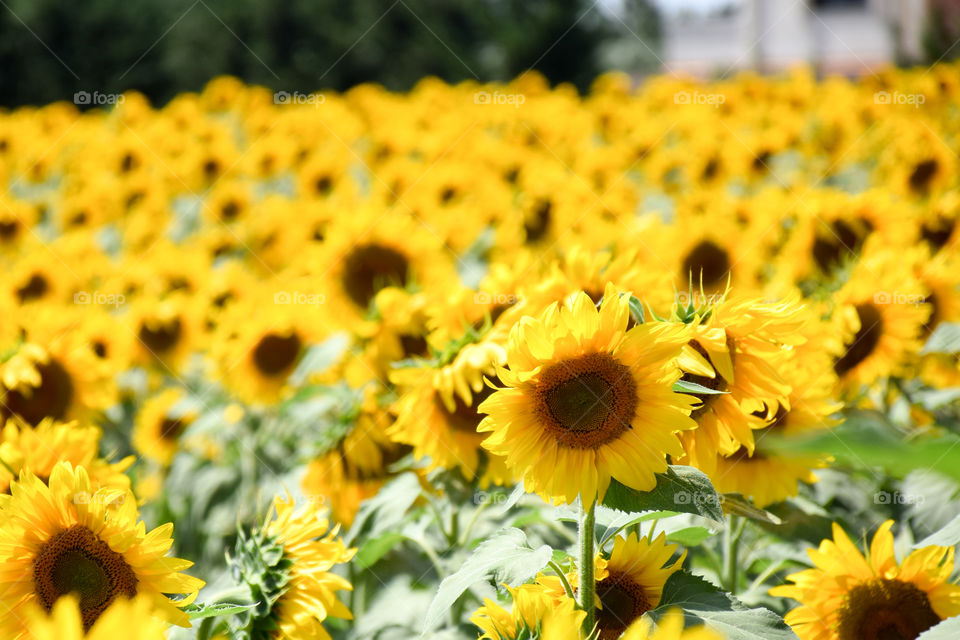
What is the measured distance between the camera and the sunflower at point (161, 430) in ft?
11.5

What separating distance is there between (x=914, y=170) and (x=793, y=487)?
9.13 feet

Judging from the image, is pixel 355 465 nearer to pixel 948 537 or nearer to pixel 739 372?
pixel 739 372

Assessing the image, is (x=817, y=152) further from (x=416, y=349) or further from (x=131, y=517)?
(x=131, y=517)

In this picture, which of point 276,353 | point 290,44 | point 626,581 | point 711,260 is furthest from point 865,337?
point 290,44

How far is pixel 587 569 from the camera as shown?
4.04 feet

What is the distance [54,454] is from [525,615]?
984 millimetres

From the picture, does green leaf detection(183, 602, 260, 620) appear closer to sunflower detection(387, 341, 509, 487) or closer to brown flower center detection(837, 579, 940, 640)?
sunflower detection(387, 341, 509, 487)

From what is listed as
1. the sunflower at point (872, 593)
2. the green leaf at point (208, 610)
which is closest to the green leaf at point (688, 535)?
the sunflower at point (872, 593)

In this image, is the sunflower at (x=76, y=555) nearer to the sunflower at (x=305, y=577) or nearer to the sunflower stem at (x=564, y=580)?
the sunflower at (x=305, y=577)

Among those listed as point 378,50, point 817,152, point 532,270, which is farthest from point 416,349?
point 378,50

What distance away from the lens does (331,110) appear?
695 cm

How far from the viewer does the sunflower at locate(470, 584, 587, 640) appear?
3.39 ft

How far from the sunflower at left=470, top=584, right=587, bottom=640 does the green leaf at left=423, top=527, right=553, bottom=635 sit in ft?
0.08

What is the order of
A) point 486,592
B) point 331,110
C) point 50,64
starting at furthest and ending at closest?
point 50,64 < point 331,110 < point 486,592
